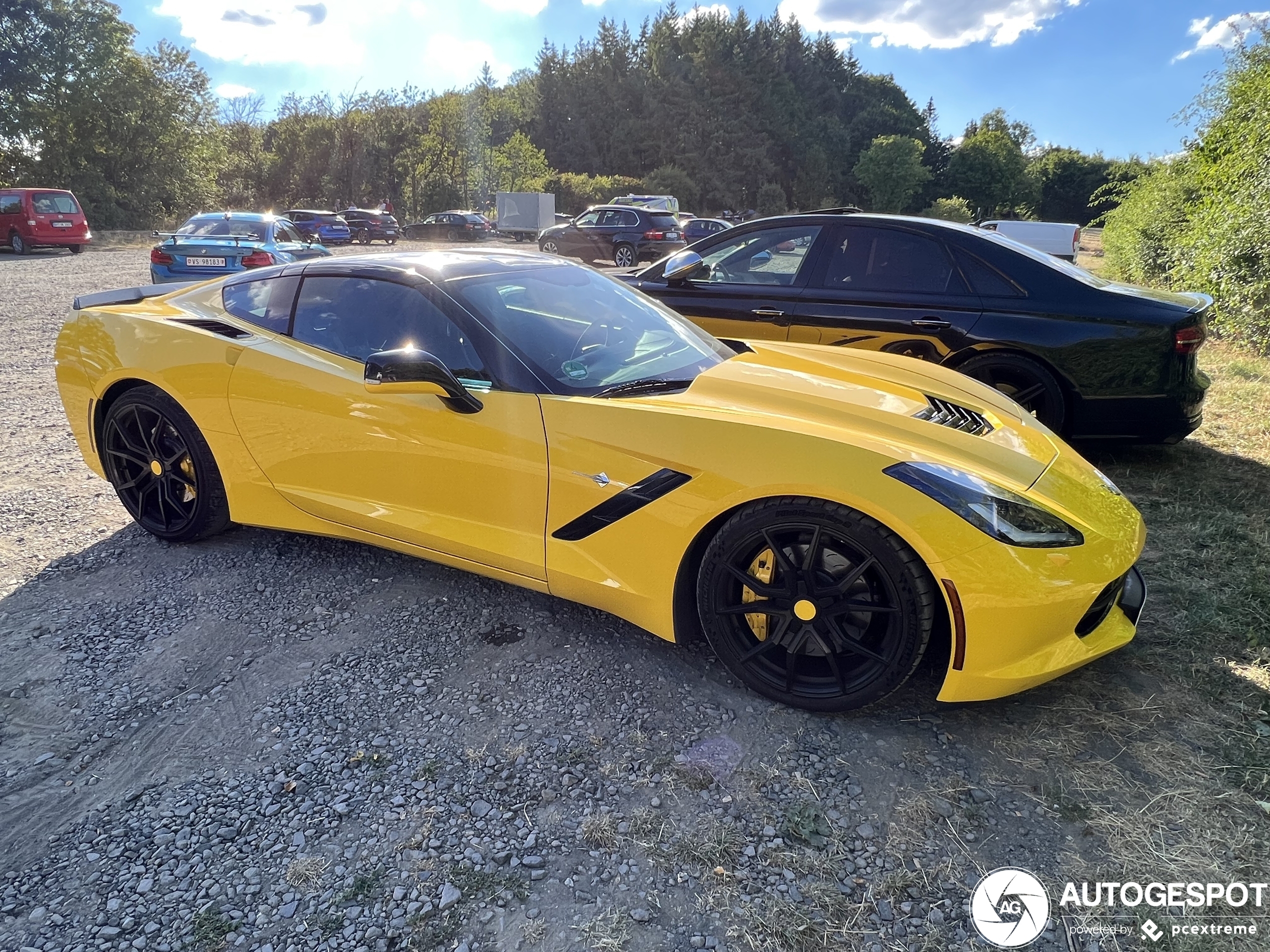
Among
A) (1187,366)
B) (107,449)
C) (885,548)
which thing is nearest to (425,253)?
(107,449)

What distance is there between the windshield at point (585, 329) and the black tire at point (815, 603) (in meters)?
0.79

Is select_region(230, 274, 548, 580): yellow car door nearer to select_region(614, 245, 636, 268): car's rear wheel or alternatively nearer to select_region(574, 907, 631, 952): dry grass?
select_region(574, 907, 631, 952): dry grass

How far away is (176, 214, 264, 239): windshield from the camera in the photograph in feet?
35.0

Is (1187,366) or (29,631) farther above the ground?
(1187,366)

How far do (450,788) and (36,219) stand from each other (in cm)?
2429

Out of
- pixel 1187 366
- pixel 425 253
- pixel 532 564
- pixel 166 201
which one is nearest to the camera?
pixel 532 564

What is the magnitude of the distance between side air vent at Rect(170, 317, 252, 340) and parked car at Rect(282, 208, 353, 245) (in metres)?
24.2

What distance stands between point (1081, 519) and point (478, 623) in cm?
214

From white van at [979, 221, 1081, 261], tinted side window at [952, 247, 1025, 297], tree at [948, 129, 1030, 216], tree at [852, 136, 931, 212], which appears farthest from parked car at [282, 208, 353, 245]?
tree at [948, 129, 1030, 216]

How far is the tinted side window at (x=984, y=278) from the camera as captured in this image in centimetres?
430

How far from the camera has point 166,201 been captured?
3312 centimetres

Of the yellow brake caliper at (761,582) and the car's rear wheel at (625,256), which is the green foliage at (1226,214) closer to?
the yellow brake caliper at (761,582)

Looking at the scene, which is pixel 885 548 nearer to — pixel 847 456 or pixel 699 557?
pixel 847 456

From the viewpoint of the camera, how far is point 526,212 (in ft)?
118
